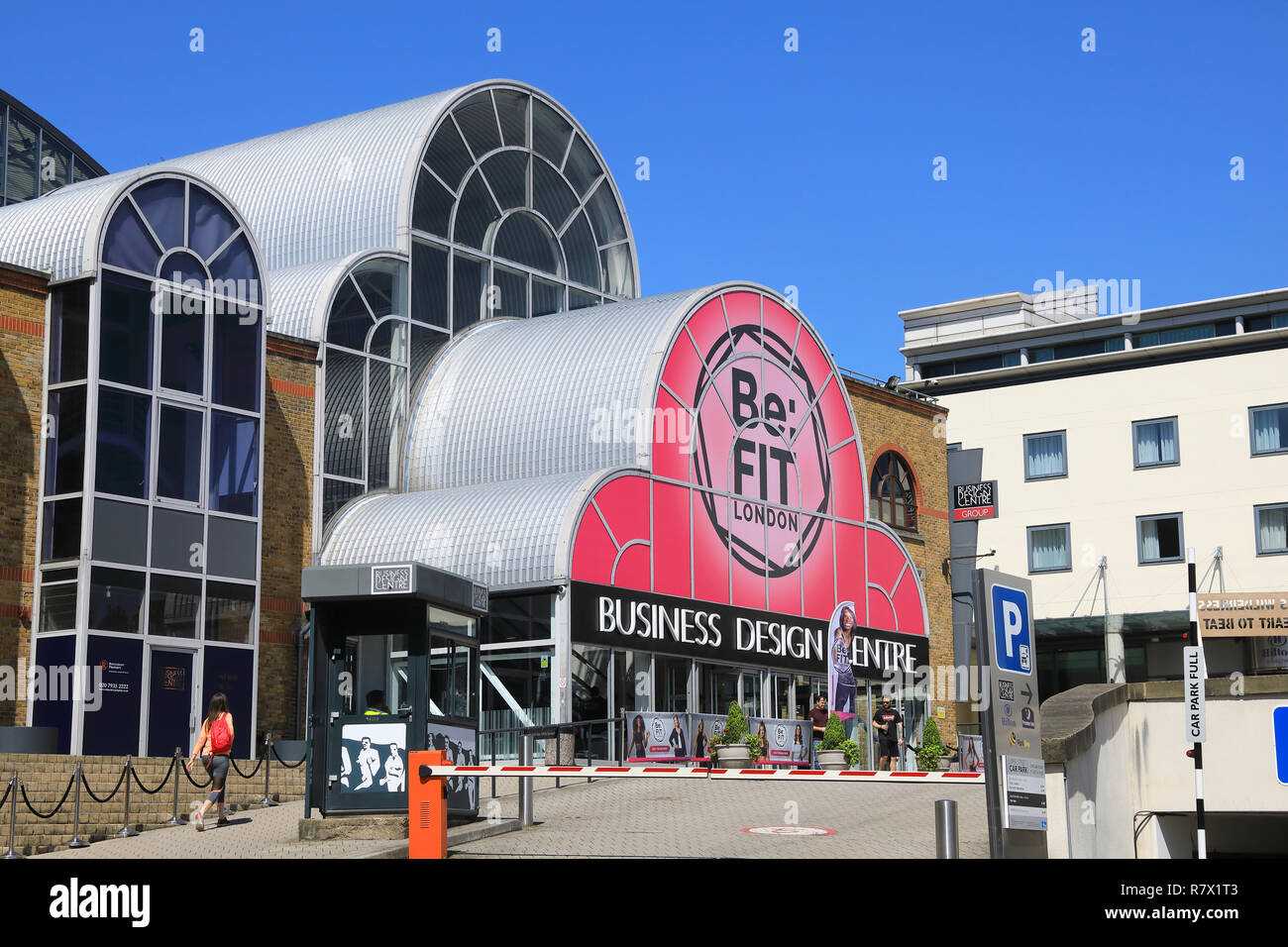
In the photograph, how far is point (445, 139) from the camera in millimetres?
37125

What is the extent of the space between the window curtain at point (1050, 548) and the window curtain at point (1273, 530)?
703 centimetres

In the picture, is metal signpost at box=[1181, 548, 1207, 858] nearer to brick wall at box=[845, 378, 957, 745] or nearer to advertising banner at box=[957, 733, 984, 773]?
advertising banner at box=[957, 733, 984, 773]

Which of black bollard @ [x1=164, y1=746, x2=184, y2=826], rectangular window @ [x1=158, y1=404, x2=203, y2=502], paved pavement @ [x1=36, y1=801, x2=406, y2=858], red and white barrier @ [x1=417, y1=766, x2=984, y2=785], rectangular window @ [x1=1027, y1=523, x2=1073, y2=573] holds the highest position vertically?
rectangular window @ [x1=1027, y1=523, x2=1073, y2=573]

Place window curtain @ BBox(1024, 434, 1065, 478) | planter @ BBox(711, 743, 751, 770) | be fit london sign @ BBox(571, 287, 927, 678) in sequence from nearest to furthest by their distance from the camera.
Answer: planter @ BBox(711, 743, 751, 770) < be fit london sign @ BBox(571, 287, 927, 678) < window curtain @ BBox(1024, 434, 1065, 478)

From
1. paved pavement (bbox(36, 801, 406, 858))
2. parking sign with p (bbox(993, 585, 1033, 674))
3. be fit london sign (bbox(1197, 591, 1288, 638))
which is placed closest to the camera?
parking sign with p (bbox(993, 585, 1033, 674))

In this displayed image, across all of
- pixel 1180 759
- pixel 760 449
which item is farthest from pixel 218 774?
pixel 760 449

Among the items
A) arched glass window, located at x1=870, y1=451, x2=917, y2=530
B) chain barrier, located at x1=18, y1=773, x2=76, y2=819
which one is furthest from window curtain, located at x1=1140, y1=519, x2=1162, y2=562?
chain barrier, located at x1=18, y1=773, x2=76, y2=819

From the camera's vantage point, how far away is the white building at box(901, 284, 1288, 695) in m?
55.5

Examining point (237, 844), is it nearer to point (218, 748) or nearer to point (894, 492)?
point (218, 748)

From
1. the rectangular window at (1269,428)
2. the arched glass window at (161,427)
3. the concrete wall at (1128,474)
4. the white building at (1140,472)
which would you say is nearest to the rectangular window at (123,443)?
the arched glass window at (161,427)

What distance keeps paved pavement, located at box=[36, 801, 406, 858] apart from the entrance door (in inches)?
242

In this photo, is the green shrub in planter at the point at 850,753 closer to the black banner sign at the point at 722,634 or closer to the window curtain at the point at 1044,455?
the black banner sign at the point at 722,634

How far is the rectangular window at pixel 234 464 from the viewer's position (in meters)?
28.5
